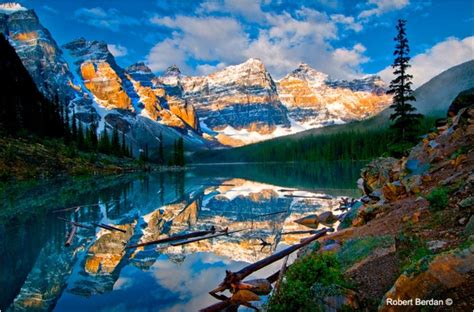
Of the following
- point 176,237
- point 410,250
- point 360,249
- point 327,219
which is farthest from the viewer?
point 327,219

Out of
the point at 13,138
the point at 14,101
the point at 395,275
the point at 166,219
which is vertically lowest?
the point at 166,219

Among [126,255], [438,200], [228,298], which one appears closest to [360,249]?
[438,200]

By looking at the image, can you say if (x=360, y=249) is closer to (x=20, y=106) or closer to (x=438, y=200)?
(x=438, y=200)

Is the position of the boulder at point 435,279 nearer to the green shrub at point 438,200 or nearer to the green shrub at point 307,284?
the green shrub at point 307,284

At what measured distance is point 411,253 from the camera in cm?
796

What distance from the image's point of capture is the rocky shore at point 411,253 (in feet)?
19.9

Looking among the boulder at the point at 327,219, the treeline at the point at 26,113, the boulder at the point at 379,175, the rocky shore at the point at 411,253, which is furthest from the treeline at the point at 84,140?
the rocky shore at the point at 411,253

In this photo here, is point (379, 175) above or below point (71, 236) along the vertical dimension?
above

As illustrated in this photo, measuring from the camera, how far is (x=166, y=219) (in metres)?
24.7

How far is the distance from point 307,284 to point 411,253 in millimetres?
2555

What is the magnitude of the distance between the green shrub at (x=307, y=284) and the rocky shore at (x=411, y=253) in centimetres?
3

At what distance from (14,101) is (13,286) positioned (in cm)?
8541

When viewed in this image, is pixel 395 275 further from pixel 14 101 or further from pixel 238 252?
pixel 14 101

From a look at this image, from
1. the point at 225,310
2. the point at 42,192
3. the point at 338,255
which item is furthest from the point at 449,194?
the point at 42,192
